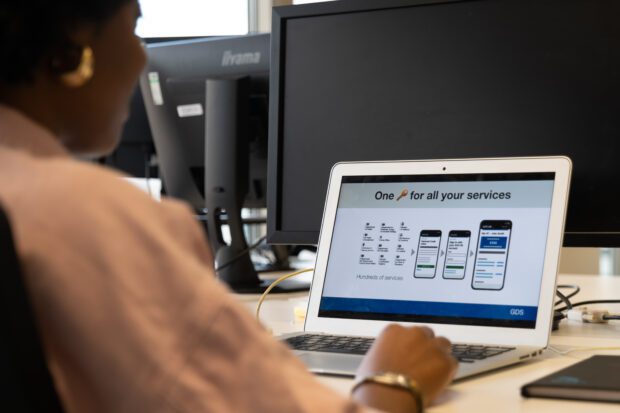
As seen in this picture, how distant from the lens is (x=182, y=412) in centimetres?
50

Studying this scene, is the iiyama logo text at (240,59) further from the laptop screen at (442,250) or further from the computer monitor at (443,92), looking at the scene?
the laptop screen at (442,250)

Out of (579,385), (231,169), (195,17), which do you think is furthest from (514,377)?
(195,17)

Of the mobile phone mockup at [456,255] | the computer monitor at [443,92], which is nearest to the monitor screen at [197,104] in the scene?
the computer monitor at [443,92]

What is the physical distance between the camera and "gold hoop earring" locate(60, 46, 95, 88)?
59 cm

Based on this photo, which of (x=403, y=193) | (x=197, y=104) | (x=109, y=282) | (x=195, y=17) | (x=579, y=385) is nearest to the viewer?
(x=109, y=282)

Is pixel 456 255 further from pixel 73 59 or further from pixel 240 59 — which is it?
pixel 240 59

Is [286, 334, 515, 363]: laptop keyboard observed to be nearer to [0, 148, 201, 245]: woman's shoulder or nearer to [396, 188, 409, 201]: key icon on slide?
[396, 188, 409, 201]: key icon on slide

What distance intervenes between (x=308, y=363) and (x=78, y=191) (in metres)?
0.66

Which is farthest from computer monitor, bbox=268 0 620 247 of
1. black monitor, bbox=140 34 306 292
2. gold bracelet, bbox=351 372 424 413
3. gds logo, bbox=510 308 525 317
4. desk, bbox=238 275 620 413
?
Result: gold bracelet, bbox=351 372 424 413

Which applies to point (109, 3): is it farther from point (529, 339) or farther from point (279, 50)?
point (279, 50)

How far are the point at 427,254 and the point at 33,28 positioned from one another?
2.69ft

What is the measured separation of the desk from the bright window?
209 cm

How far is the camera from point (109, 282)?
1.62ft

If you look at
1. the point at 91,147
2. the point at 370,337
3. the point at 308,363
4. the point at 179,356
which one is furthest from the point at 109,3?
the point at 370,337
